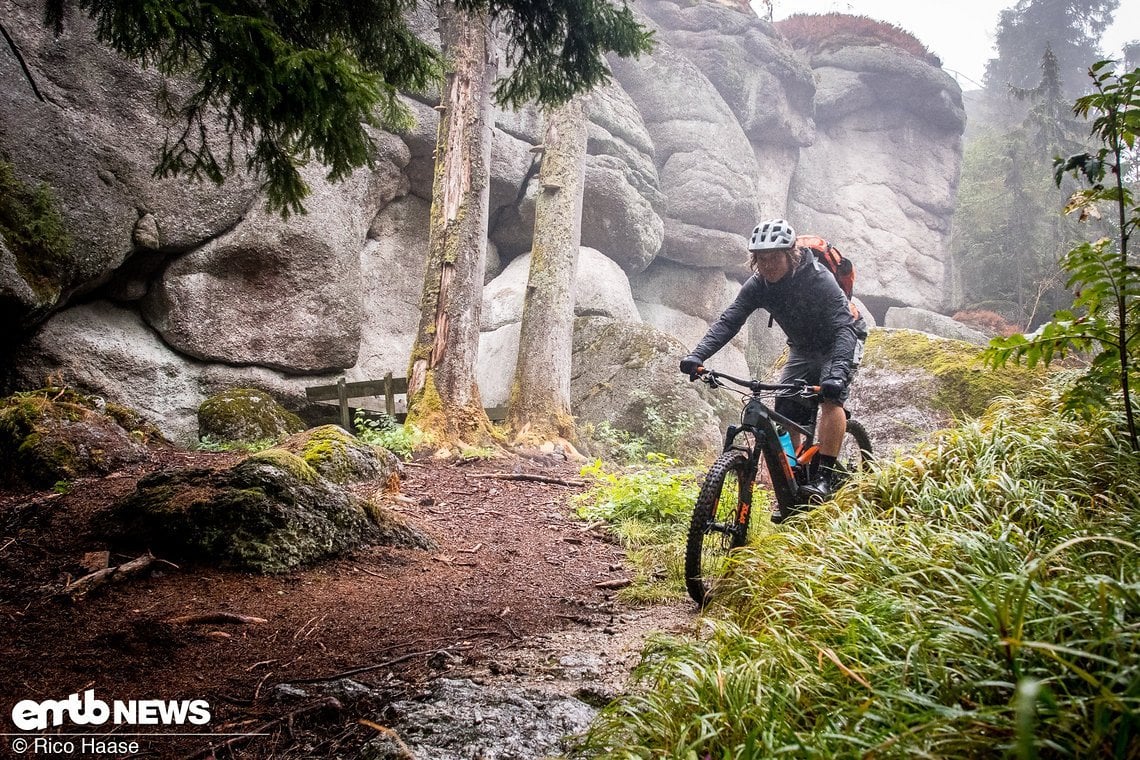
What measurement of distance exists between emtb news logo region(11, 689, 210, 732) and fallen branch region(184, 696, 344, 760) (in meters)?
0.19

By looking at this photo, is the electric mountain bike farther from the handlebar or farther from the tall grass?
the tall grass

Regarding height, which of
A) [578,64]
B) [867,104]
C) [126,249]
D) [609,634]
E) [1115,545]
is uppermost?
[867,104]

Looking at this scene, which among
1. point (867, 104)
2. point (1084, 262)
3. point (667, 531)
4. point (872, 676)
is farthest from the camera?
point (867, 104)

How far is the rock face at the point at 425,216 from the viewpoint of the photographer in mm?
8258

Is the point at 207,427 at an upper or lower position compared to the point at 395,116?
lower

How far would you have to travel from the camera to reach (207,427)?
854 cm

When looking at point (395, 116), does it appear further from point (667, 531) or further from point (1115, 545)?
point (1115, 545)

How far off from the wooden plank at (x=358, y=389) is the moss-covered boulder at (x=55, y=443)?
12.6 feet

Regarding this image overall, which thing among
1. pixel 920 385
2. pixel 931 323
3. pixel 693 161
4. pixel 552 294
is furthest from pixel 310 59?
pixel 931 323

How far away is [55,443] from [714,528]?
17.4 ft

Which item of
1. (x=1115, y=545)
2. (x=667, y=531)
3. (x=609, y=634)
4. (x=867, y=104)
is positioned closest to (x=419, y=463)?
(x=667, y=531)

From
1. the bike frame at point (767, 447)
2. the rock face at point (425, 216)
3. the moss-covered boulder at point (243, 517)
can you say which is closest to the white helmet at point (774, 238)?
the bike frame at point (767, 447)

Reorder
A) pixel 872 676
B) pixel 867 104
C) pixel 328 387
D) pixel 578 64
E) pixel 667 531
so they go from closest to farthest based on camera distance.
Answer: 1. pixel 872 676
2. pixel 578 64
3. pixel 667 531
4. pixel 328 387
5. pixel 867 104

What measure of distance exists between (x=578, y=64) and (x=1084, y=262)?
3.76 meters
